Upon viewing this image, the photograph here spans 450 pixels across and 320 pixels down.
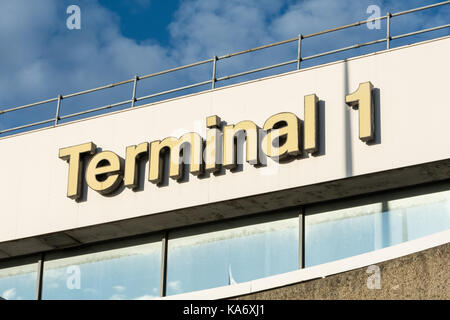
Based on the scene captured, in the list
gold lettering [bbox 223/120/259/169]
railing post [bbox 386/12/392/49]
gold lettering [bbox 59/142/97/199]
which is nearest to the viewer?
gold lettering [bbox 223/120/259/169]

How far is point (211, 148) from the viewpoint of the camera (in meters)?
18.6

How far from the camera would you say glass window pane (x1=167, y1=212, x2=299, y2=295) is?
1820cm

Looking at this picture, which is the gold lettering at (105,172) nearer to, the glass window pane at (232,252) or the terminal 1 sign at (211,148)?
the terminal 1 sign at (211,148)

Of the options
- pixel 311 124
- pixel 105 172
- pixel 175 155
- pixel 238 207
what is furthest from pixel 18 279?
pixel 311 124

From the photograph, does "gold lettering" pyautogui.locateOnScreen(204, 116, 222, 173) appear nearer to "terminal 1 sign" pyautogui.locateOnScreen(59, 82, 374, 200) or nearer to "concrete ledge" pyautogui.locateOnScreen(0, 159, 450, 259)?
"terminal 1 sign" pyautogui.locateOnScreen(59, 82, 374, 200)

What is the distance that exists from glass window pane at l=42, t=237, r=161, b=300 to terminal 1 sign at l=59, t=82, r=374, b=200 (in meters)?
1.34

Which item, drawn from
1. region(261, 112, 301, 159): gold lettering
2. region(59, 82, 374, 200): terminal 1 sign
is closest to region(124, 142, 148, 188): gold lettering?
region(59, 82, 374, 200): terminal 1 sign

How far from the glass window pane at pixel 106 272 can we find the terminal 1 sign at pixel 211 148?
1.34 metres

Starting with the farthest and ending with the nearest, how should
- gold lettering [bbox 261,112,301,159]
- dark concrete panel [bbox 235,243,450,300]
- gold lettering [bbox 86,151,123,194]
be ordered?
1. gold lettering [bbox 86,151,123,194]
2. gold lettering [bbox 261,112,301,159]
3. dark concrete panel [bbox 235,243,450,300]

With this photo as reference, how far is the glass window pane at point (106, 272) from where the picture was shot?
1922 cm

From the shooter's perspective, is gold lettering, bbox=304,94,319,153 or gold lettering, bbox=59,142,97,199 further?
gold lettering, bbox=59,142,97,199

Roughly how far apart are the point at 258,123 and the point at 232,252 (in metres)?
2.52

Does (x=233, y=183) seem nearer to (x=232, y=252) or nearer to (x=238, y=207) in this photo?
(x=238, y=207)

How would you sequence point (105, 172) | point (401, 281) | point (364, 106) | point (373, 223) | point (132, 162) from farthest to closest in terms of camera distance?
point (105, 172) → point (132, 162) → point (373, 223) → point (364, 106) → point (401, 281)
